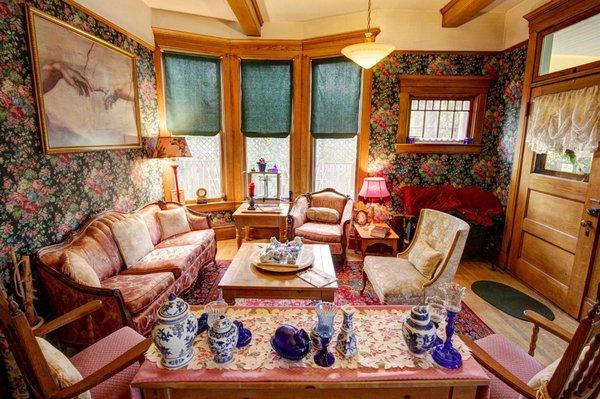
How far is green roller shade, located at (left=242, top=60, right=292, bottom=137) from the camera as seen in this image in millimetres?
4695

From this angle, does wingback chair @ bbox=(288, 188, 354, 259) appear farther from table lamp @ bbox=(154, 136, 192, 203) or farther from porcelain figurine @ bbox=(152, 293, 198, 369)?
porcelain figurine @ bbox=(152, 293, 198, 369)

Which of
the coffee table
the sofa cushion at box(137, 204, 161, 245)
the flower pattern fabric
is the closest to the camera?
the flower pattern fabric

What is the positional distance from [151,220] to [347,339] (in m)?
3.03

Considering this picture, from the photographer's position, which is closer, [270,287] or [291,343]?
[291,343]

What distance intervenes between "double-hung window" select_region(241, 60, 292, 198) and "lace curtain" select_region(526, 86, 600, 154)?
3.16m

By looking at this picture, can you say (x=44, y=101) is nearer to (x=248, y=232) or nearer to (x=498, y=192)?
(x=248, y=232)

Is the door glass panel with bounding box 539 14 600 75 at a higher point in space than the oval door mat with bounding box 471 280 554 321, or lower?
higher

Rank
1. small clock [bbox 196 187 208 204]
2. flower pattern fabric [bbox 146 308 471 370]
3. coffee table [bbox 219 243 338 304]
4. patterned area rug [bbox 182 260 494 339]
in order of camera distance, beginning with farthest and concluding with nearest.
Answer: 1. small clock [bbox 196 187 208 204]
2. patterned area rug [bbox 182 260 494 339]
3. coffee table [bbox 219 243 338 304]
4. flower pattern fabric [bbox 146 308 471 370]

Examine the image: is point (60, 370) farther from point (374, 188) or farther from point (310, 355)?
point (374, 188)

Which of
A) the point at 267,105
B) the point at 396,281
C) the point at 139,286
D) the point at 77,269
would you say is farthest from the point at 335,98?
the point at 77,269

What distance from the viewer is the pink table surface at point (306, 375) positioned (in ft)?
4.37

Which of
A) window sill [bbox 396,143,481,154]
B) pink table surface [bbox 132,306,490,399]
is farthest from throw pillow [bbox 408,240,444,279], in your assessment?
window sill [bbox 396,143,481,154]

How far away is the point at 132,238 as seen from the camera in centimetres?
310

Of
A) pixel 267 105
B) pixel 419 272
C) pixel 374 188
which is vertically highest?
pixel 267 105
